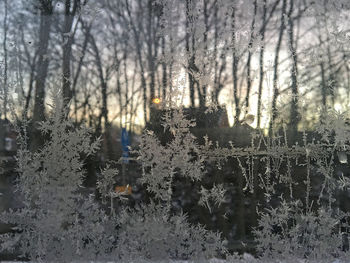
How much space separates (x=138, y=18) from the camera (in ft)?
11.7

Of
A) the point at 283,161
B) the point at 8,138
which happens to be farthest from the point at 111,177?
the point at 283,161

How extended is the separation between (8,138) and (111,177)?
963mm

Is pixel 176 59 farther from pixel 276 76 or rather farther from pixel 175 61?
pixel 276 76

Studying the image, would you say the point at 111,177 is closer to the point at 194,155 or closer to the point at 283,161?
the point at 194,155

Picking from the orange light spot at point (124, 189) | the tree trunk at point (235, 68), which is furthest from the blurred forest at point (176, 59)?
the orange light spot at point (124, 189)

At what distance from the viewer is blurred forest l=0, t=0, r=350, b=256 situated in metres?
3.56

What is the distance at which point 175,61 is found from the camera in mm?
3568

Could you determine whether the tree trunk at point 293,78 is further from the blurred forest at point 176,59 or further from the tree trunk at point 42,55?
the tree trunk at point 42,55

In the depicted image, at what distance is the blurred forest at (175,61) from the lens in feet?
11.7

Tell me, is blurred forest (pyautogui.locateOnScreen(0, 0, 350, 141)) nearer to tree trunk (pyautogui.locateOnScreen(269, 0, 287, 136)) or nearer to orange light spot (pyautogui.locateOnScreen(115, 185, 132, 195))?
tree trunk (pyautogui.locateOnScreen(269, 0, 287, 136))

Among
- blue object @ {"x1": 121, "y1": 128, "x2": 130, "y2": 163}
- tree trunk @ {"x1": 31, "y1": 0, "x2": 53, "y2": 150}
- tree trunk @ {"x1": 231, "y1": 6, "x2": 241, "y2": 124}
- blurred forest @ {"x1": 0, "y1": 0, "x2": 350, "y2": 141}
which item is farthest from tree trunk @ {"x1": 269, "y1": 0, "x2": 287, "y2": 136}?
tree trunk @ {"x1": 31, "y1": 0, "x2": 53, "y2": 150}

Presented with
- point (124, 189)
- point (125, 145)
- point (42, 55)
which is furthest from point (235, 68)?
point (42, 55)

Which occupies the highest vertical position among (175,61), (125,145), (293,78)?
(175,61)

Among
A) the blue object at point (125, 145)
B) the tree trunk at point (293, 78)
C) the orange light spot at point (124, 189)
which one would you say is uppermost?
the tree trunk at point (293, 78)
